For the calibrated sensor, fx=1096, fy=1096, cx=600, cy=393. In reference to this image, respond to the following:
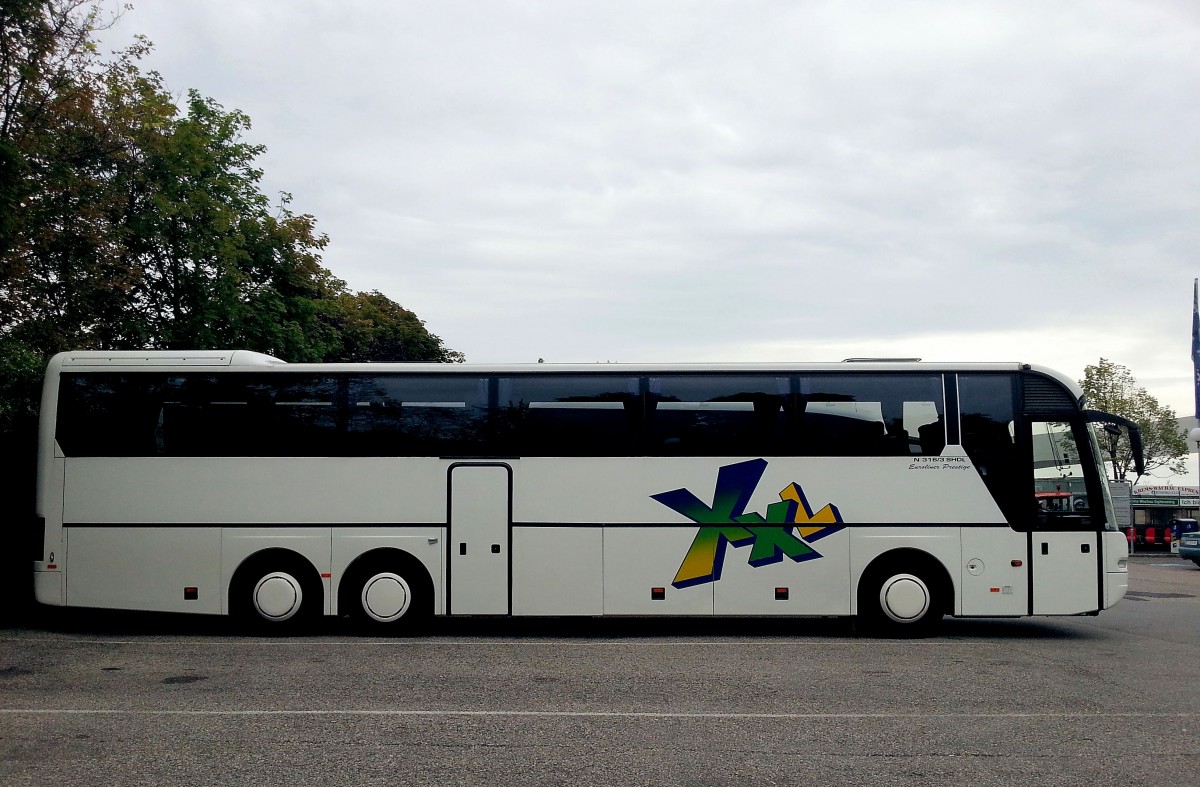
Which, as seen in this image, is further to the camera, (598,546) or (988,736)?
(598,546)

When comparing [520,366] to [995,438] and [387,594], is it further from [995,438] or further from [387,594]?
[995,438]

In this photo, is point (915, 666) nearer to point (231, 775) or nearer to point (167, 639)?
point (231, 775)

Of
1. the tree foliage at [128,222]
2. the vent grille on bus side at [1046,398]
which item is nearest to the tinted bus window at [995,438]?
the vent grille on bus side at [1046,398]

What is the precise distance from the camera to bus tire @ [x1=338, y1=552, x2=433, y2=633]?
505 inches

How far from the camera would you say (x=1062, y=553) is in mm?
12812

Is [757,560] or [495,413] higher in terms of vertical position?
[495,413]

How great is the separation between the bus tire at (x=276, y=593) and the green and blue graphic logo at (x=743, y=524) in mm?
4218

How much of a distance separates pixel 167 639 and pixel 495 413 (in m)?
4.58

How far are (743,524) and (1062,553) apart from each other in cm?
374

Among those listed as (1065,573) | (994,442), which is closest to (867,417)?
(994,442)

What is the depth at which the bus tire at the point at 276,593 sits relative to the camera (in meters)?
12.9

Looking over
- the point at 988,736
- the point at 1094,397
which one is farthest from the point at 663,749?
the point at 1094,397

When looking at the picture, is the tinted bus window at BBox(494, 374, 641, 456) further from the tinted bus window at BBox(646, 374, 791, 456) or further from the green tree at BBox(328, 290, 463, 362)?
the green tree at BBox(328, 290, 463, 362)

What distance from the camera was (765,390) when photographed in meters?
12.9
